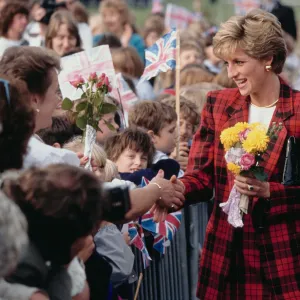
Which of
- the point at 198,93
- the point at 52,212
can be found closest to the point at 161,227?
the point at 52,212

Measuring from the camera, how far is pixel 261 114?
6.25m

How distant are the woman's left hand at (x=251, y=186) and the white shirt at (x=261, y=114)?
1.42 feet

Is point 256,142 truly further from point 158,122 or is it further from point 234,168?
point 158,122

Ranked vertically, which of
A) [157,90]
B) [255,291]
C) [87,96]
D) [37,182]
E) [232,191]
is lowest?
[157,90]

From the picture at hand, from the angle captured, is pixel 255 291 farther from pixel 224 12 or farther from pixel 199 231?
pixel 224 12

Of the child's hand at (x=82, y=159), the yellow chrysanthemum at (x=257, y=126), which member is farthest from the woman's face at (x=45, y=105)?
the yellow chrysanthemum at (x=257, y=126)

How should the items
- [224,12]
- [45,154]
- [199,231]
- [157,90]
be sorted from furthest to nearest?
[224,12] → [157,90] → [199,231] → [45,154]

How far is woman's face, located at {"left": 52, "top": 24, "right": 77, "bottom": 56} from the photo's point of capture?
1141 centimetres

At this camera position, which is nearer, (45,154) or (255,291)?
(45,154)

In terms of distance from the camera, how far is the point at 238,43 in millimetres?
6188

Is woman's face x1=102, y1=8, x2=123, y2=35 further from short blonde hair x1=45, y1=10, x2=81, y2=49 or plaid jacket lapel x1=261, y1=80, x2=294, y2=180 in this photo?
plaid jacket lapel x1=261, y1=80, x2=294, y2=180

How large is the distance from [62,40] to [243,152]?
583cm

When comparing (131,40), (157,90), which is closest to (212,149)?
(157,90)

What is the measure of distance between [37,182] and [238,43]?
2.54 m
